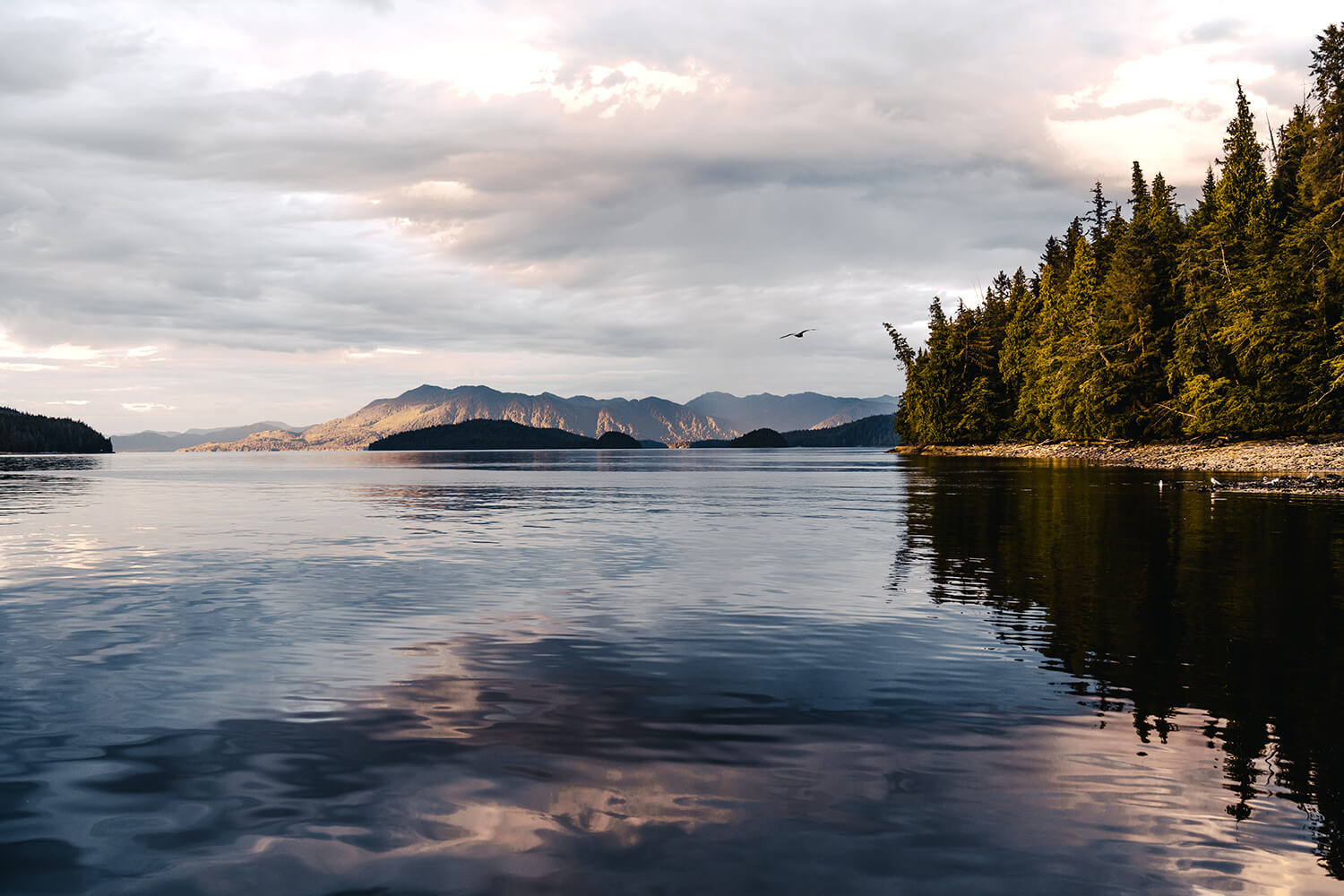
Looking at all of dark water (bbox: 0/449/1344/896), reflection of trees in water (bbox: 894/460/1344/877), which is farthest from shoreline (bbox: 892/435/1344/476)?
dark water (bbox: 0/449/1344/896)

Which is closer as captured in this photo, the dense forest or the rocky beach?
the rocky beach

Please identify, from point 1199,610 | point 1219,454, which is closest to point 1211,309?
point 1219,454

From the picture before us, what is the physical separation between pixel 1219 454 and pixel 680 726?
90.3 metres

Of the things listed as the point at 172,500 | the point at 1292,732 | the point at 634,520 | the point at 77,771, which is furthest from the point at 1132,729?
the point at 172,500

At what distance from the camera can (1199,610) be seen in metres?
16.5

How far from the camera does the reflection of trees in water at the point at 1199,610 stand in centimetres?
934

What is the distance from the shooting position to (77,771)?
8.96 meters

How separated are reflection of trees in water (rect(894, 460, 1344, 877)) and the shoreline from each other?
1281 inches

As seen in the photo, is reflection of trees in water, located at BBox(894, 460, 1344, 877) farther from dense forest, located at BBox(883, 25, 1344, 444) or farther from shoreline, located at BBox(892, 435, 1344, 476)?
dense forest, located at BBox(883, 25, 1344, 444)

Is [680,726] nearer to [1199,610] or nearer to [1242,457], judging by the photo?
[1199,610]

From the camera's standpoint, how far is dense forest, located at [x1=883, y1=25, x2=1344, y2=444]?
71.5 metres

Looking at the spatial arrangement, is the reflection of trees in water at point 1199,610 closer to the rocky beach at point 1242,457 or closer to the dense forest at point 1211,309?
the rocky beach at point 1242,457

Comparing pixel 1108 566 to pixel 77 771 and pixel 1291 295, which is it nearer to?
pixel 77 771

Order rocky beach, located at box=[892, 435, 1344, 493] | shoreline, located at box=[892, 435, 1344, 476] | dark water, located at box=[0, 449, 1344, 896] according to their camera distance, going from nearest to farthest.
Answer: dark water, located at box=[0, 449, 1344, 896], rocky beach, located at box=[892, 435, 1344, 493], shoreline, located at box=[892, 435, 1344, 476]
